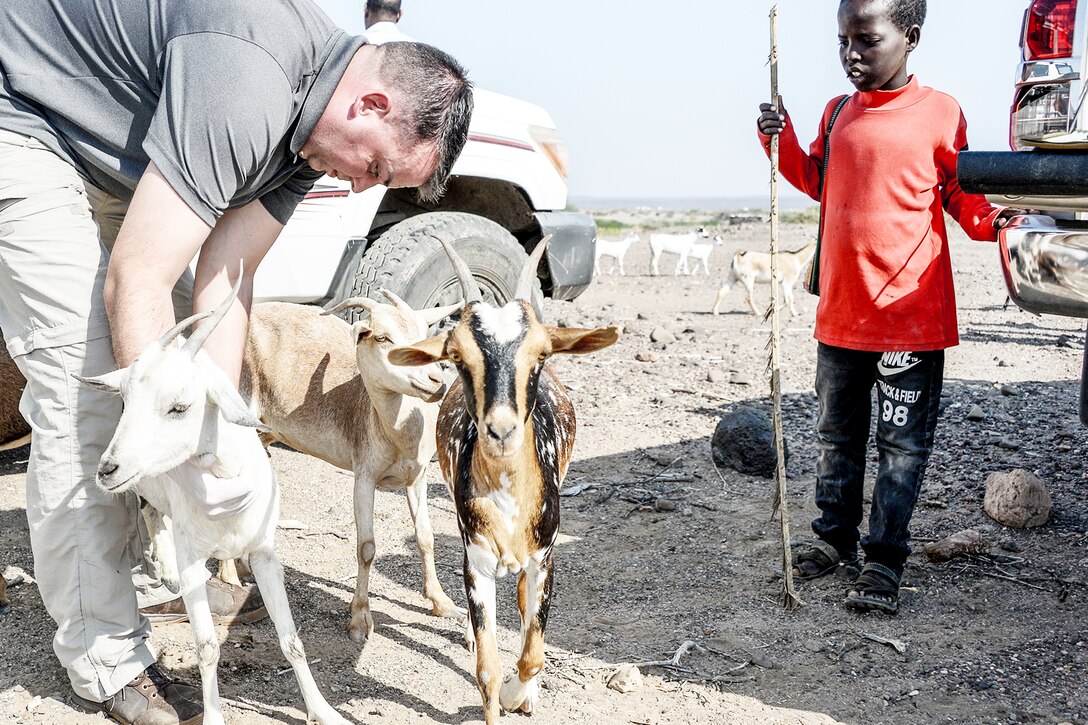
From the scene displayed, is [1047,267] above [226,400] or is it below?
above

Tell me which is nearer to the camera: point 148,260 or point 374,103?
point 148,260

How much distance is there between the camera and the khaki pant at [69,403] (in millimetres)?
3076

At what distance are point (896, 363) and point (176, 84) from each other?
301 cm

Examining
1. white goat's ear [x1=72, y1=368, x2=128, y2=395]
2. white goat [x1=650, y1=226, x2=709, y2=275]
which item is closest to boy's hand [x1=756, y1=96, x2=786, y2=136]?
white goat's ear [x1=72, y1=368, x2=128, y2=395]

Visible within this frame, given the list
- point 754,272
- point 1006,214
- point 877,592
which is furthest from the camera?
point 754,272

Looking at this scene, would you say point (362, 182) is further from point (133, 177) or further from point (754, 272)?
point (754, 272)

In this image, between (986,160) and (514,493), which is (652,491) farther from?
(986,160)

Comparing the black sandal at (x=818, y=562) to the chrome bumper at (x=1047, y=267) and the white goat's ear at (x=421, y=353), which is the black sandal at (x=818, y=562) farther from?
the white goat's ear at (x=421, y=353)

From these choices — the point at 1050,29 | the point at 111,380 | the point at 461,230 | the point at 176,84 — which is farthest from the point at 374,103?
the point at 461,230

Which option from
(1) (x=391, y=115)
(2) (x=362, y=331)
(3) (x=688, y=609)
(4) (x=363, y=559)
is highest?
(1) (x=391, y=115)

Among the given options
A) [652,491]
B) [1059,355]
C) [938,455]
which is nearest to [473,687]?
[652,491]

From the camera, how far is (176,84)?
2.75 m

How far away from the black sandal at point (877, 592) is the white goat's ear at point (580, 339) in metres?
1.81

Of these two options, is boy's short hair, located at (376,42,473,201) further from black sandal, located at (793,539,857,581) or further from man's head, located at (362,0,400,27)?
man's head, located at (362,0,400,27)
